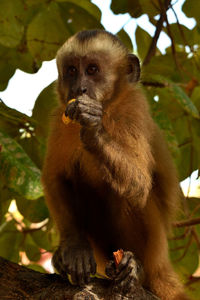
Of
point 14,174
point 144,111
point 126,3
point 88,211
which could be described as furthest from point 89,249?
point 126,3

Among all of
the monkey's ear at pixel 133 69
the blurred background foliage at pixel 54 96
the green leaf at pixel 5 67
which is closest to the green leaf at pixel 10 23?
the blurred background foliage at pixel 54 96

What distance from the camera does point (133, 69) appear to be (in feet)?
12.2

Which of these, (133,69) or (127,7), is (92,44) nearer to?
(133,69)

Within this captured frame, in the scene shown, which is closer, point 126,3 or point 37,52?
point 37,52

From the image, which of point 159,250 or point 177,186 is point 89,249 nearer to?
point 159,250

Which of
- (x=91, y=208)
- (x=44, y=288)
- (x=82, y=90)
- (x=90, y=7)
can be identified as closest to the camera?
(x=44, y=288)

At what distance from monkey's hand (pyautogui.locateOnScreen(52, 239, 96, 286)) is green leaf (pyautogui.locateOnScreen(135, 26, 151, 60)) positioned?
1.91m

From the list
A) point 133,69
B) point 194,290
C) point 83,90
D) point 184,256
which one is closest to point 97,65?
point 133,69

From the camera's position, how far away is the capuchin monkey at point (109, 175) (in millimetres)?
2938

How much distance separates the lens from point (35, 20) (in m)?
3.60

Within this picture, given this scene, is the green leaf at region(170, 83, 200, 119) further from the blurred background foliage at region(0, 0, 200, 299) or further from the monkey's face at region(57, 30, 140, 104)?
the monkey's face at region(57, 30, 140, 104)

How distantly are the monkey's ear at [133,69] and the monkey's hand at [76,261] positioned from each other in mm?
1315

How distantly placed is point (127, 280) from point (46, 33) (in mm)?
1979

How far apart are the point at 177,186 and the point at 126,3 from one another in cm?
165
